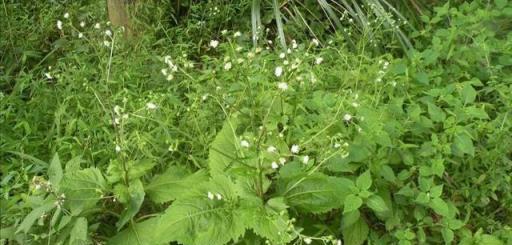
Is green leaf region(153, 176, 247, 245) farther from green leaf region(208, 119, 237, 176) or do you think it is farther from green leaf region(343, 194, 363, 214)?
green leaf region(343, 194, 363, 214)

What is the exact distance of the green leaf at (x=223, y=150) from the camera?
210cm

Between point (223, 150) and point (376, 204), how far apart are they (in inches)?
23.6

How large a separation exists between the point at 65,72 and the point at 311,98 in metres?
1.33

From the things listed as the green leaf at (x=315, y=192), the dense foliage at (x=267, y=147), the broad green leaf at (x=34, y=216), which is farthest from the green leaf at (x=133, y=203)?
the green leaf at (x=315, y=192)

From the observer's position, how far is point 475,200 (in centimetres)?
232

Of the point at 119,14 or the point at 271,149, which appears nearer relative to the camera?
the point at 271,149

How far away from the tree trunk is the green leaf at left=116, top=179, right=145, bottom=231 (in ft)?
5.38

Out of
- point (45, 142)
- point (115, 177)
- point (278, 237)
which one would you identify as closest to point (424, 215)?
point (278, 237)

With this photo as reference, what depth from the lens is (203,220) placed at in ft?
6.16

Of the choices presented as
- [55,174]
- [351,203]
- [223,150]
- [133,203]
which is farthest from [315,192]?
[55,174]

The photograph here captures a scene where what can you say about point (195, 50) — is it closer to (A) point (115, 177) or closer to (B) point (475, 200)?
(A) point (115, 177)

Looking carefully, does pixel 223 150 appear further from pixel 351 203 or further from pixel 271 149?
pixel 351 203

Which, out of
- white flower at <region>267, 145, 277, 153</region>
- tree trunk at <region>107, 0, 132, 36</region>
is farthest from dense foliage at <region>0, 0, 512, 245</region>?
tree trunk at <region>107, 0, 132, 36</region>

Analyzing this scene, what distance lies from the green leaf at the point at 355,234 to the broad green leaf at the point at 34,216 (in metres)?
1.03
